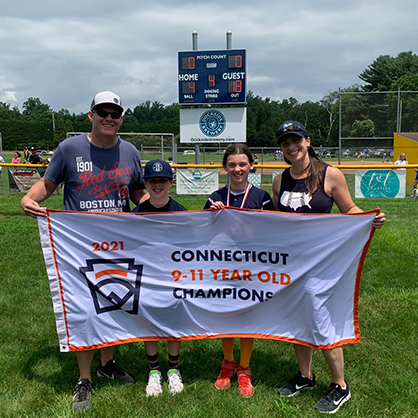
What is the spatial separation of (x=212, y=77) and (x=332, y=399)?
15178 millimetres

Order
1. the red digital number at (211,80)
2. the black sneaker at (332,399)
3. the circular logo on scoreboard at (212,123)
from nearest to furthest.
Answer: the black sneaker at (332,399), the red digital number at (211,80), the circular logo on scoreboard at (212,123)

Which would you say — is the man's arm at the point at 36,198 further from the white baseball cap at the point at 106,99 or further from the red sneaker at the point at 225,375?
the red sneaker at the point at 225,375

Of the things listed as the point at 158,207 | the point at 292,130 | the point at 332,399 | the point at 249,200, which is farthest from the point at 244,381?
the point at 292,130

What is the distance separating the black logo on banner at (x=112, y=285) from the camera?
3.30 m

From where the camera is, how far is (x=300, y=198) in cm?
320

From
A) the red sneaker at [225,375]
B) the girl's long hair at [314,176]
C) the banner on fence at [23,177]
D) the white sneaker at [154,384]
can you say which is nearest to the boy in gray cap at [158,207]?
the white sneaker at [154,384]

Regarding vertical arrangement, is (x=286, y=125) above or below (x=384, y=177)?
above

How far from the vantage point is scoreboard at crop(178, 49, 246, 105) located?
16.5 m

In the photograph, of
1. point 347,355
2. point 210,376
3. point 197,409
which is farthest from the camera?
point 347,355

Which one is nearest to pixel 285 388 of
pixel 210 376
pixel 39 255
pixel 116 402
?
pixel 210 376

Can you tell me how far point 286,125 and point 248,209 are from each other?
0.71 m

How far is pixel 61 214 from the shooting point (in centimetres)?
329

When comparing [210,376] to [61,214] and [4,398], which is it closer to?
[4,398]

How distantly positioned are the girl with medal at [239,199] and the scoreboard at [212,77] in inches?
553
